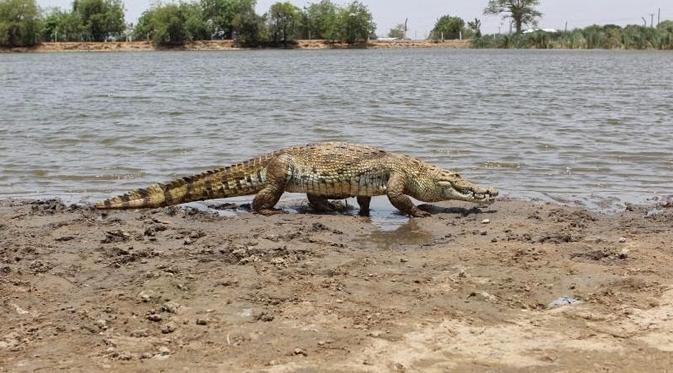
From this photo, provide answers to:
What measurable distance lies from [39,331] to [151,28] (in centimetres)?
9915

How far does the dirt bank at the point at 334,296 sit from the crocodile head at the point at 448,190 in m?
0.74

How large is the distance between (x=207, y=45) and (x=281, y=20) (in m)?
9.82

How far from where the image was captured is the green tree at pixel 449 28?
113 metres

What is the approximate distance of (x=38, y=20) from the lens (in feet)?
303

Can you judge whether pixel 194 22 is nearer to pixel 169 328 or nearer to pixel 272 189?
pixel 272 189

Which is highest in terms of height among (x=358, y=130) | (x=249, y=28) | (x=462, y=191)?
(x=249, y=28)

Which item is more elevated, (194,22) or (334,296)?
(194,22)

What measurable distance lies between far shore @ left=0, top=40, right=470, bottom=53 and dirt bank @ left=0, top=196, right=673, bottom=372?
86.3m

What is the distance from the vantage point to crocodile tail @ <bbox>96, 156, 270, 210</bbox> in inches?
316

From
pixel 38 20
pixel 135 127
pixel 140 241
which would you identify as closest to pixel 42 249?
pixel 140 241

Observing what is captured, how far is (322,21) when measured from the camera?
107 metres

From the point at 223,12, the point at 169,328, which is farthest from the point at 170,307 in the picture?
the point at 223,12

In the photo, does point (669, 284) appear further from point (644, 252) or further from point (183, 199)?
point (183, 199)

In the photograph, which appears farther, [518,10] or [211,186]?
[518,10]
